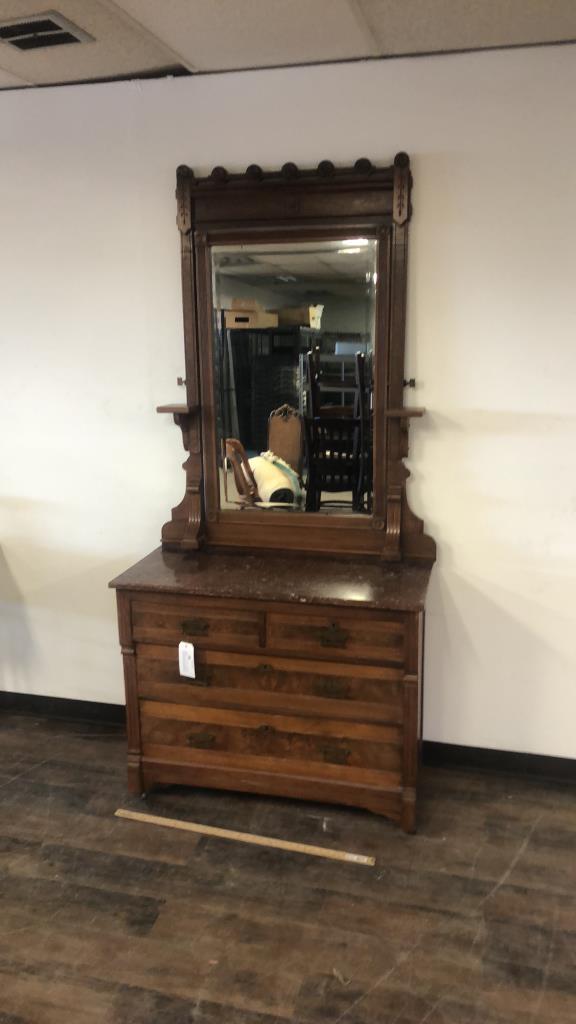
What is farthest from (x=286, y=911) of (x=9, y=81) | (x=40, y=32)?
(x=9, y=81)

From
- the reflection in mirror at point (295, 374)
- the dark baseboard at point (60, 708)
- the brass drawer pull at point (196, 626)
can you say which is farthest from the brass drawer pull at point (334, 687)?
the dark baseboard at point (60, 708)

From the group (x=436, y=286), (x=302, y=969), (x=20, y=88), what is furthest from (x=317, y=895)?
(x=20, y=88)

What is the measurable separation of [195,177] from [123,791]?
206cm

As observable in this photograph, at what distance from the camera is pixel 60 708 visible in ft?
9.74

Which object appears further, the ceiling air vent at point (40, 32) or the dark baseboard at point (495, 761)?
the dark baseboard at point (495, 761)

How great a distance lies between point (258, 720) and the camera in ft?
7.46

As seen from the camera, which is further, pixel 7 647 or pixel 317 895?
pixel 7 647

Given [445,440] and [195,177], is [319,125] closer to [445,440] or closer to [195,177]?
[195,177]

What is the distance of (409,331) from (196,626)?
45.1 inches

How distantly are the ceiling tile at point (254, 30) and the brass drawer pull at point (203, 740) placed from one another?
6.72 ft

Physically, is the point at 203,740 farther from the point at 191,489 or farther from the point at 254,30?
the point at 254,30

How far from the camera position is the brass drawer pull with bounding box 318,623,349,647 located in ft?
7.00

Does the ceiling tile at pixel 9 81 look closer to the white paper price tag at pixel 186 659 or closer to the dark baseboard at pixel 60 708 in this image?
the white paper price tag at pixel 186 659

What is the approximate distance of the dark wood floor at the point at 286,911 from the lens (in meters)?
1.69
